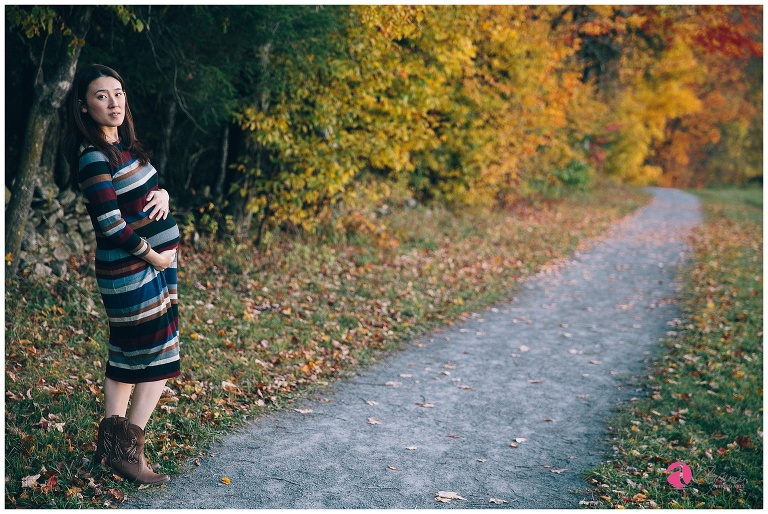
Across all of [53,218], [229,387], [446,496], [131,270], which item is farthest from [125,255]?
[53,218]

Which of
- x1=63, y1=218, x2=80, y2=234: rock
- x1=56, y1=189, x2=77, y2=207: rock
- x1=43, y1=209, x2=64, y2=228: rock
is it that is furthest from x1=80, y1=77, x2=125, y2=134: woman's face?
x1=56, y1=189, x2=77, y2=207: rock

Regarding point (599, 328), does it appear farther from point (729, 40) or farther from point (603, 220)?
point (729, 40)

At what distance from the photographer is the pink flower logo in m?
4.45

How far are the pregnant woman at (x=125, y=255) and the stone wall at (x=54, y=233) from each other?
379cm

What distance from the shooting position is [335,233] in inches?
425

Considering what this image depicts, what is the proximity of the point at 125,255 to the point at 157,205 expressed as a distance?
13.0 inches

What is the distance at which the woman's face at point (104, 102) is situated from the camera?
3562mm

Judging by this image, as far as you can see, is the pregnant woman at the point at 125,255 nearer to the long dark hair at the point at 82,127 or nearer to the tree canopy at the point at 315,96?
the long dark hair at the point at 82,127

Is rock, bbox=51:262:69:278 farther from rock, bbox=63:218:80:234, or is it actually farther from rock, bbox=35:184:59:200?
rock, bbox=35:184:59:200

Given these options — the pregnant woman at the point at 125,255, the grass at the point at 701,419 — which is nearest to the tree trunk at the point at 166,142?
the pregnant woman at the point at 125,255

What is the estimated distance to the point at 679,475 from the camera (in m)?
4.56

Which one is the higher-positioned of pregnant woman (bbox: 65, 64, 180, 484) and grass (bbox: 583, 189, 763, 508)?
pregnant woman (bbox: 65, 64, 180, 484)

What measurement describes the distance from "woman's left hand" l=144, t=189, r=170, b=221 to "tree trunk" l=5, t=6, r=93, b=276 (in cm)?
363

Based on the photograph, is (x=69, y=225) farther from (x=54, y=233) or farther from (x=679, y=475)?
(x=679, y=475)
